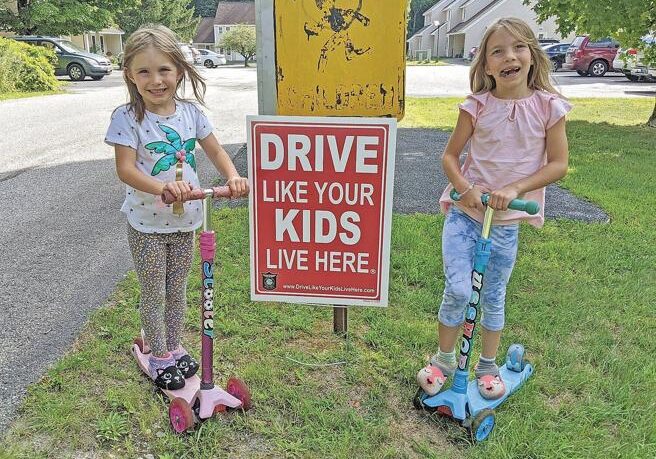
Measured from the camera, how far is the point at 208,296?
7.88 ft

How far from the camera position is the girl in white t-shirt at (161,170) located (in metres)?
2.32

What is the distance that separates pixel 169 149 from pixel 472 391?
1.72 metres

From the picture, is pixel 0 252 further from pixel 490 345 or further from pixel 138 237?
pixel 490 345

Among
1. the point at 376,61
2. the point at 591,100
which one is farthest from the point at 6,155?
the point at 591,100

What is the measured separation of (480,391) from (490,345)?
0.22 m

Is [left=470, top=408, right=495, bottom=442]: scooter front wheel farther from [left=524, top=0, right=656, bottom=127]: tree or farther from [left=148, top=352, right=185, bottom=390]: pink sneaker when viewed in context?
[left=524, top=0, right=656, bottom=127]: tree

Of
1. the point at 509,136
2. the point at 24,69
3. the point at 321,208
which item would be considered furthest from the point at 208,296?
the point at 24,69

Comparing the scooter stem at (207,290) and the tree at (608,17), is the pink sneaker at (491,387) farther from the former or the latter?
the tree at (608,17)

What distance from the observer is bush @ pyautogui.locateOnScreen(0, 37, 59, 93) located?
1589 centimetres

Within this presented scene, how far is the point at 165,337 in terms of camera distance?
9.21ft

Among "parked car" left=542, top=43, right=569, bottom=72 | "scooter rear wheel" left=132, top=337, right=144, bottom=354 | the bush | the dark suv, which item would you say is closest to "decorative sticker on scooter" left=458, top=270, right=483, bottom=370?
"scooter rear wheel" left=132, top=337, right=144, bottom=354

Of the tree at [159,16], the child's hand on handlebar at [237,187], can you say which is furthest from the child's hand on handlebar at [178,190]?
the tree at [159,16]

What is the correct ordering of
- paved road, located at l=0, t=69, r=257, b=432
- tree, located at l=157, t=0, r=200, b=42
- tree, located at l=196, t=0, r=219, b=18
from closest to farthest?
paved road, located at l=0, t=69, r=257, b=432 → tree, located at l=157, t=0, r=200, b=42 → tree, located at l=196, t=0, r=219, b=18

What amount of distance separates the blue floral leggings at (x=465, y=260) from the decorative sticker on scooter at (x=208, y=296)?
1.01 metres
